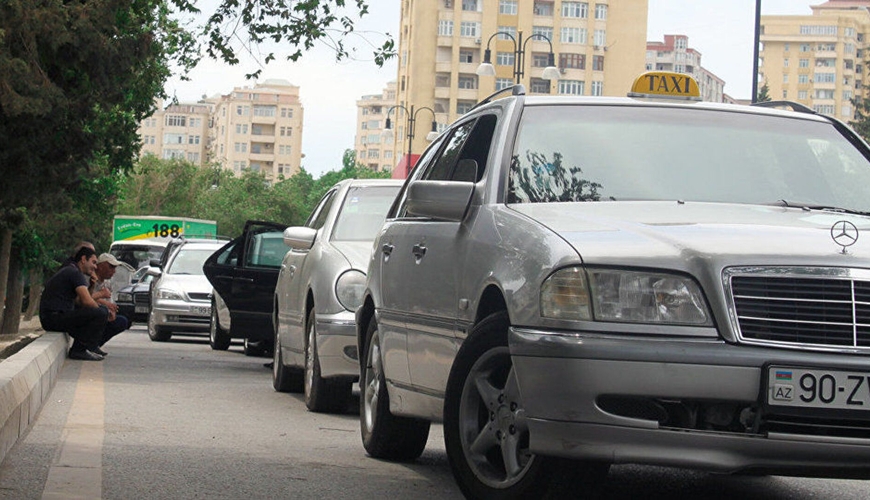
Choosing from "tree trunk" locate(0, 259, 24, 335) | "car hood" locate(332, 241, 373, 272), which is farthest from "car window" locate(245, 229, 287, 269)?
"tree trunk" locate(0, 259, 24, 335)

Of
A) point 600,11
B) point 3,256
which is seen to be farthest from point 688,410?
point 600,11

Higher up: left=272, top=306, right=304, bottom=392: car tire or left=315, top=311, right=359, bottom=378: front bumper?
left=315, top=311, right=359, bottom=378: front bumper

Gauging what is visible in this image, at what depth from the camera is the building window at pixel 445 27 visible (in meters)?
130

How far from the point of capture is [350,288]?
36.8 ft

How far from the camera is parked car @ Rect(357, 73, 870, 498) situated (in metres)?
5.29

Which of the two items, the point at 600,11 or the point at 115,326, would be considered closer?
the point at 115,326

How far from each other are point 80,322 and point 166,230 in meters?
34.2

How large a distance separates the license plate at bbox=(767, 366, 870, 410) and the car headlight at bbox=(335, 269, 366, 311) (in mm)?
6093

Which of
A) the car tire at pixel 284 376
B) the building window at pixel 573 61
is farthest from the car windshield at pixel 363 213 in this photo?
the building window at pixel 573 61

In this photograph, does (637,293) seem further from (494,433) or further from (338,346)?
(338,346)

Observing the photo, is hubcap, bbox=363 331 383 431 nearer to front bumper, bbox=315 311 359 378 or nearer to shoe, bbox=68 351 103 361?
front bumper, bbox=315 311 359 378

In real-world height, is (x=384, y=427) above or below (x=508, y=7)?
below

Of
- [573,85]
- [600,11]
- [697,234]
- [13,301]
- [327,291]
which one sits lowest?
[13,301]

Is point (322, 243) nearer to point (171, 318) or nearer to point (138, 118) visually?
point (171, 318)
